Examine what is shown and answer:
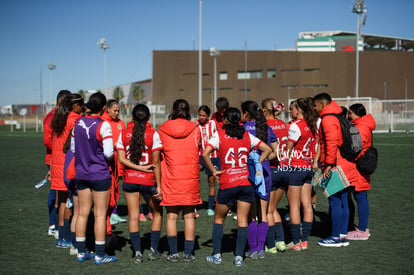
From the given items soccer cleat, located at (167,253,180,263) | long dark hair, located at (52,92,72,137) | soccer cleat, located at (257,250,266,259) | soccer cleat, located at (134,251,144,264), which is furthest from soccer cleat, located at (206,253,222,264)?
long dark hair, located at (52,92,72,137)

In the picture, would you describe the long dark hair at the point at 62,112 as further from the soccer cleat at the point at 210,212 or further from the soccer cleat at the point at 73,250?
the soccer cleat at the point at 210,212

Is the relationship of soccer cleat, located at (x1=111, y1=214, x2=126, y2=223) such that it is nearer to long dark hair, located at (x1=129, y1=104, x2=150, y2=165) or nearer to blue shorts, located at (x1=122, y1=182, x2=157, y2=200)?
blue shorts, located at (x1=122, y1=182, x2=157, y2=200)

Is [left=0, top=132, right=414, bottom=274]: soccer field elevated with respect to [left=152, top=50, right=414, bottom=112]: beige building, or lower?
lower

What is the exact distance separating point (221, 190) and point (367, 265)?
81.5 inches

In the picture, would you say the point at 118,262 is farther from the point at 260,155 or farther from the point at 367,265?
the point at 367,265

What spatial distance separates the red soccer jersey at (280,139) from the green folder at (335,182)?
28.8 inches

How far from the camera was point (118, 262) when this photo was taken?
5.98 metres

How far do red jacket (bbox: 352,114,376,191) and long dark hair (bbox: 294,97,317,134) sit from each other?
0.98m

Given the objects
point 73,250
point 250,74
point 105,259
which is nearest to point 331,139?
point 105,259

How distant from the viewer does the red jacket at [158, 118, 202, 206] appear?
18.8ft

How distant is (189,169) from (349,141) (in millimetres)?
2473

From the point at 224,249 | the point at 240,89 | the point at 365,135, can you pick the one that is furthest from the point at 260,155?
the point at 240,89

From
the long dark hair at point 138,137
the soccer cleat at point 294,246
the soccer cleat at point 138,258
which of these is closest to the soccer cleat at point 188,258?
the soccer cleat at point 138,258

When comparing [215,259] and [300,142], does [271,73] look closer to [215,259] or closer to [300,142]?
[300,142]
